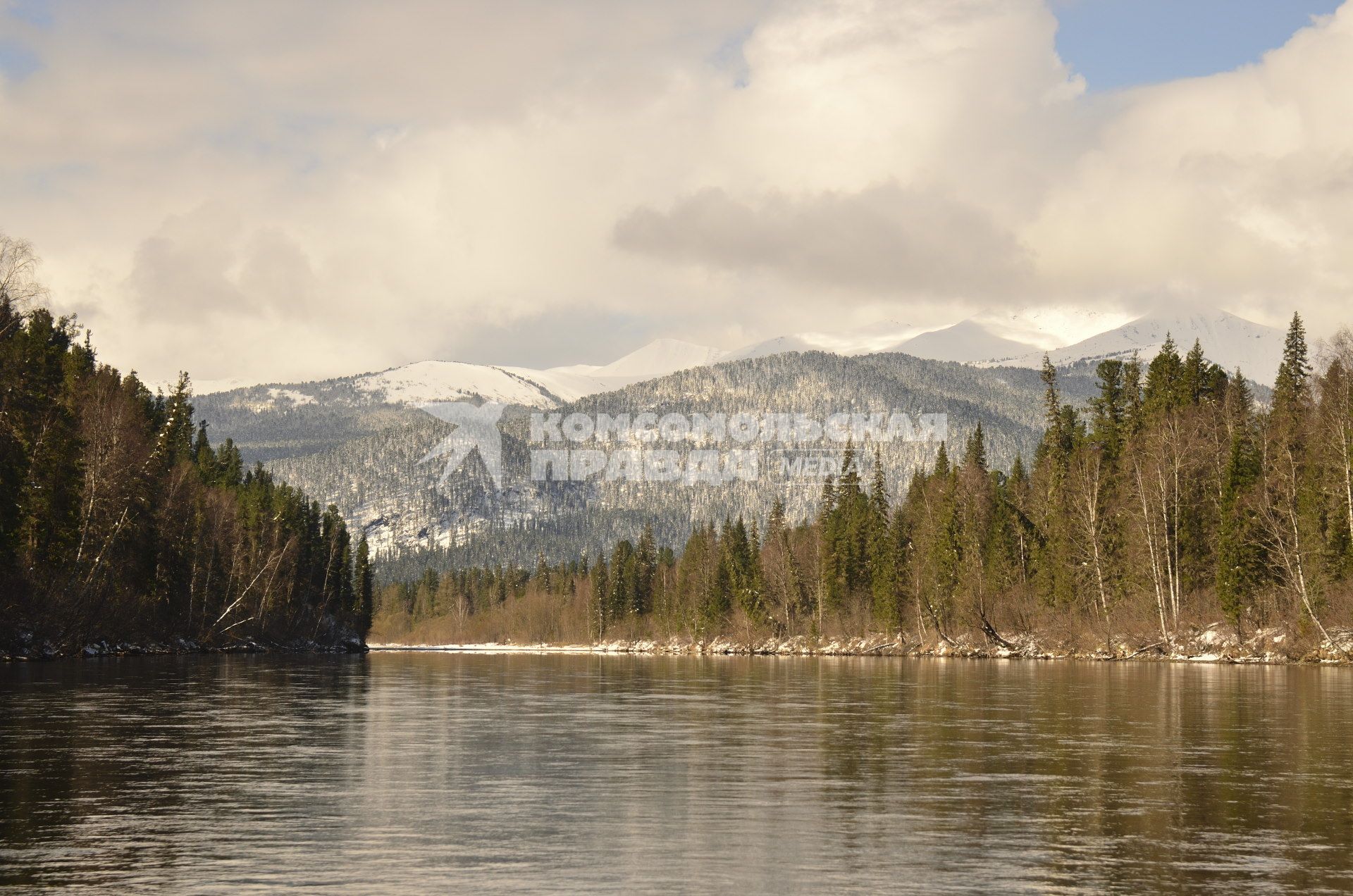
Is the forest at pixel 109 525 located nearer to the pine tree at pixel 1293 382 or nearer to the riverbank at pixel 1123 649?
the riverbank at pixel 1123 649

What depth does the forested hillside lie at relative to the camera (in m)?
71.2

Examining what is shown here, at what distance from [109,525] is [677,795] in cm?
7295

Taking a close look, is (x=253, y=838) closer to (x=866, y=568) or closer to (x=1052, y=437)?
(x=1052, y=437)

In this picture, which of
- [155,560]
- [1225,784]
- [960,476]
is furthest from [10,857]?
[960,476]

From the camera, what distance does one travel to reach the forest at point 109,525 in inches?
2790

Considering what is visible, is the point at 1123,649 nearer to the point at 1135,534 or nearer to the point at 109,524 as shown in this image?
the point at 1135,534

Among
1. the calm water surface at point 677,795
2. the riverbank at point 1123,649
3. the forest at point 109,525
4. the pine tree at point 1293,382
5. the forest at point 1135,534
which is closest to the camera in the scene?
the calm water surface at point 677,795

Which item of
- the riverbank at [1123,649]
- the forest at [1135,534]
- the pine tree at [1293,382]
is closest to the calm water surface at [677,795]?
the riverbank at [1123,649]

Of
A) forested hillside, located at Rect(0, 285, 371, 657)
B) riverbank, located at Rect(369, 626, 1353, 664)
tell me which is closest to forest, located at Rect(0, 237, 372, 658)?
forested hillside, located at Rect(0, 285, 371, 657)

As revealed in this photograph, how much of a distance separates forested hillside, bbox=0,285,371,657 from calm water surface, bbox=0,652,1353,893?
30.2 metres

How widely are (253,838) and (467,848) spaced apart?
296cm

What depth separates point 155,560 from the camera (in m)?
96.6

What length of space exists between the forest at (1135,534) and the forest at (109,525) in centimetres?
6142

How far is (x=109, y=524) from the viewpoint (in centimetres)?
8481
